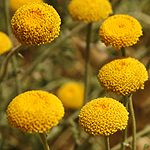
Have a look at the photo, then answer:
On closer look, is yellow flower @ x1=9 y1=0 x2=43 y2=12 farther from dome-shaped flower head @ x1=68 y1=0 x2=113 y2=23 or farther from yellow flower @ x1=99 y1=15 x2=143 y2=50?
yellow flower @ x1=99 y1=15 x2=143 y2=50

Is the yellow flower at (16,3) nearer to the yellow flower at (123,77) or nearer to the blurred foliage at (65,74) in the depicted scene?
the blurred foliage at (65,74)

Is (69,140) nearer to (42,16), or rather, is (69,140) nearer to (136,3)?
(136,3)

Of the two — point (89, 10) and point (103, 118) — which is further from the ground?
point (89, 10)

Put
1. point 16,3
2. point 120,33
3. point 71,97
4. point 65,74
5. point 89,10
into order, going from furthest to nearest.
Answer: point 65,74, point 16,3, point 71,97, point 89,10, point 120,33

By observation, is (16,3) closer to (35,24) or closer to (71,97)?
(71,97)

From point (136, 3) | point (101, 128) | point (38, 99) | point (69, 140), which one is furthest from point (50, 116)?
point (136, 3)

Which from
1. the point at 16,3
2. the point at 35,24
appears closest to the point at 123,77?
the point at 35,24
